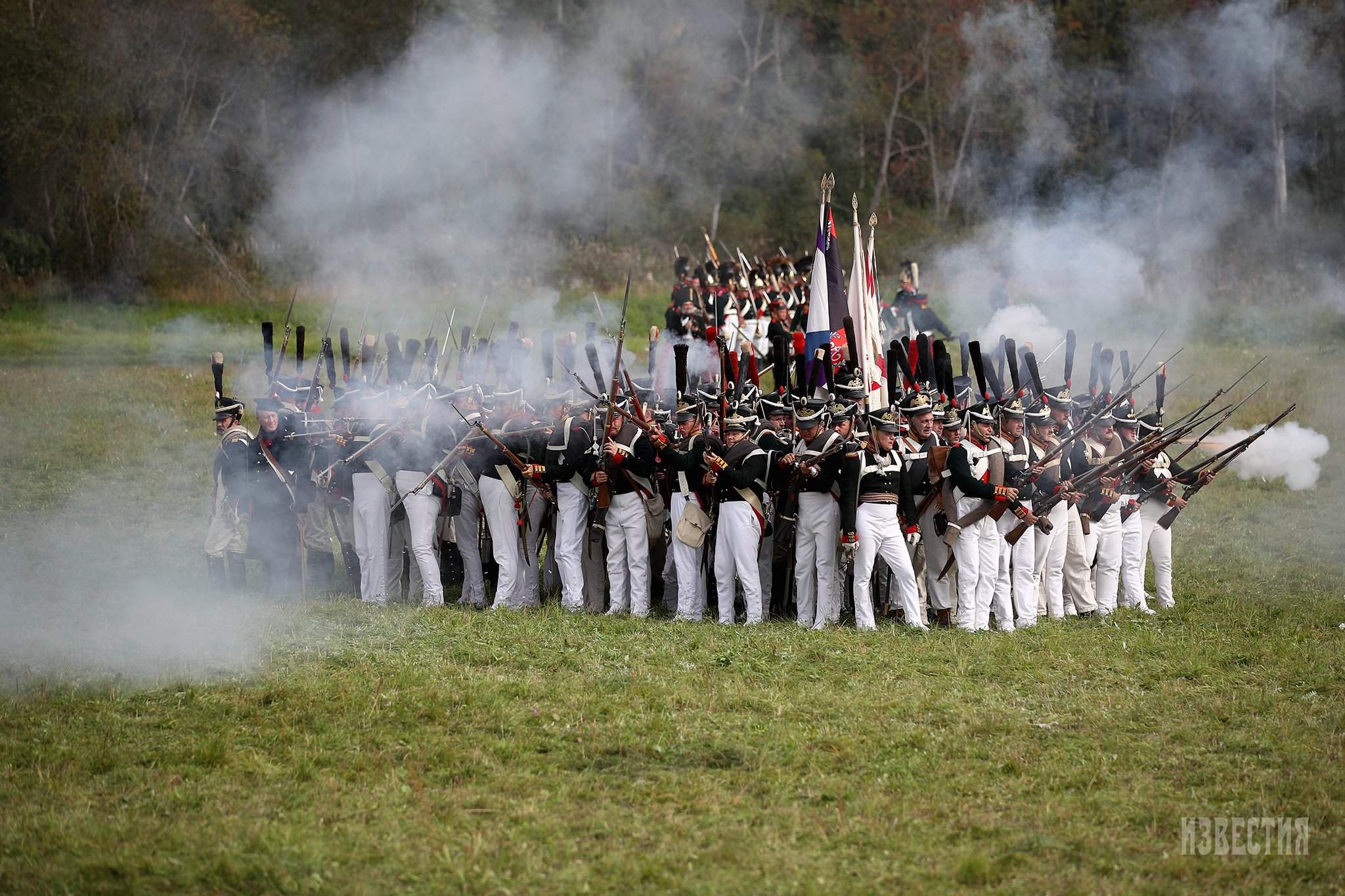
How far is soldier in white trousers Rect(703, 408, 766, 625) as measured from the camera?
12203 millimetres

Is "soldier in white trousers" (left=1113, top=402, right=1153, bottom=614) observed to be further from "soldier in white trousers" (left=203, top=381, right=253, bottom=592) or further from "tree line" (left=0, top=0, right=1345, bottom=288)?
"tree line" (left=0, top=0, right=1345, bottom=288)

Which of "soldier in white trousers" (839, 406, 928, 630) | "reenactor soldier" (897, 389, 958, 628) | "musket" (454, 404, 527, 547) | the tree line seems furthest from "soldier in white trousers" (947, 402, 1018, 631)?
the tree line

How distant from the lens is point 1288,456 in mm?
18047

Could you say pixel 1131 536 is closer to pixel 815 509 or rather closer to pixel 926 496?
pixel 926 496

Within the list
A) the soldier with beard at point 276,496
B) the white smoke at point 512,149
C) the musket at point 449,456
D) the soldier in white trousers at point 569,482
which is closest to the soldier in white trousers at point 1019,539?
the soldier in white trousers at point 569,482

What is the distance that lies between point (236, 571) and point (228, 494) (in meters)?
0.79

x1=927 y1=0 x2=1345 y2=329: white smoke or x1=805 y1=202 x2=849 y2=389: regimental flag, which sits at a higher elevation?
x1=927 y1=0 x2=1345 y2=329: white smoke

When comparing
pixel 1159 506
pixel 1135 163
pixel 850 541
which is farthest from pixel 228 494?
pixel 1135 163

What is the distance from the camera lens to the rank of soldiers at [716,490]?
40.1 feet

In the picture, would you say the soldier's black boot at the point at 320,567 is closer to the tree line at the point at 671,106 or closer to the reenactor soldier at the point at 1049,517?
the reenactor soldier at the point at 1049,517

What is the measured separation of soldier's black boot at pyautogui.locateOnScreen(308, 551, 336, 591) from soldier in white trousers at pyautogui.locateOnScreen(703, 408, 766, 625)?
4.11 meters

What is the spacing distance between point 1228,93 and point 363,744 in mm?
26966

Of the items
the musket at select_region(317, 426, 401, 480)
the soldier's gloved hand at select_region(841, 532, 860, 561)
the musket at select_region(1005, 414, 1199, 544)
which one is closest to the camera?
the soldier's gloved hand at select_region(841, 532, 860, 561)

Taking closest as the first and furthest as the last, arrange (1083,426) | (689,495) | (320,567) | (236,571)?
(689,495) < (1083,426) < (236,571) < (320,567)
